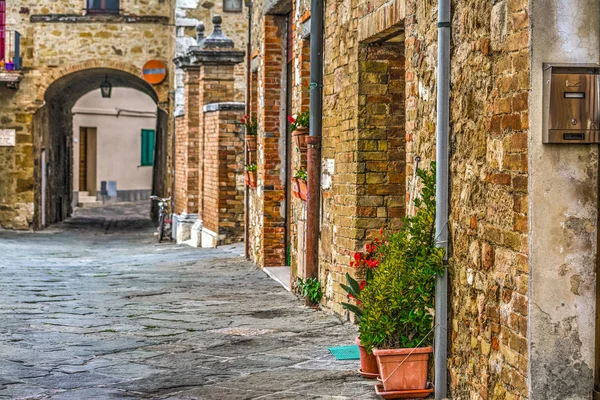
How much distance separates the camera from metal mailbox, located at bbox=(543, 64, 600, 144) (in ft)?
12.4

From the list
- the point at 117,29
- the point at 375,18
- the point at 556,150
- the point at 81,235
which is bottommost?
the point at 81,235

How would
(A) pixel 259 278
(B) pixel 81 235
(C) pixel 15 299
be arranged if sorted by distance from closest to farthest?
1. (C) pixel 15 299
2. (A) pixel 259 278
3. (B) pixel 81 235

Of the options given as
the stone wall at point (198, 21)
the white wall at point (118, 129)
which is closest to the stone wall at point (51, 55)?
the stone wall at point (198, 21)

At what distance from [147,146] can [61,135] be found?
916cm

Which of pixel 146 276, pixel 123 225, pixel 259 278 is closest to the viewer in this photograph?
pixel 259 278

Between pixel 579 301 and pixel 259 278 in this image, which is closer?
pixel 579 301

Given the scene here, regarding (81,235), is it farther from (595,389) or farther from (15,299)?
(595,389)

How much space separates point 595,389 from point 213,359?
9.07ft

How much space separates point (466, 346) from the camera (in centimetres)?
459

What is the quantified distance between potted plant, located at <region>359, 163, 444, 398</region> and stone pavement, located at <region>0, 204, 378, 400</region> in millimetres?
231

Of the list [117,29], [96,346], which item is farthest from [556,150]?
[117,29]

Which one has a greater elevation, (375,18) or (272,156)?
A: (375,18)

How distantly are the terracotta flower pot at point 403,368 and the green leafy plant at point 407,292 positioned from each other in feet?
0.24

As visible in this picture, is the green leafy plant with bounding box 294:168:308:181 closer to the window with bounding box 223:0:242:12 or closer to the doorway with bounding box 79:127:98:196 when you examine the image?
the window with bounding box 223:0:242:12
